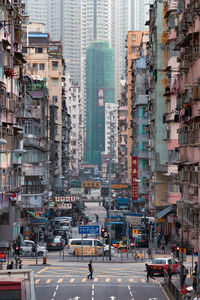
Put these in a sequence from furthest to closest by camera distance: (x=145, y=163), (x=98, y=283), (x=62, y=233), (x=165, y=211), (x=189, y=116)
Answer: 1. (x=145, y=163)
2. (x=62, y=233)
3. (x=165, y=211)
4. (x=98, y=283)
5. (x=189, y=116)

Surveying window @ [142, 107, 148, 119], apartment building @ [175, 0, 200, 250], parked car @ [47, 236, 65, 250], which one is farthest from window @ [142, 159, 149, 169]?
apartment building @ [175, 0, 200, 250]

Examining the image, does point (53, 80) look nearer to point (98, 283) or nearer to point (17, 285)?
point (98, 283)

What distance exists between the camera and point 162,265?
5150 centimetres

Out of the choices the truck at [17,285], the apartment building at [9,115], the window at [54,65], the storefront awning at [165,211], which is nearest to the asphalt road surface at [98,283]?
the apartment building at [9,115]

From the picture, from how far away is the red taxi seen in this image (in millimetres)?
51062

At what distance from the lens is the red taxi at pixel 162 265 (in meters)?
51.1

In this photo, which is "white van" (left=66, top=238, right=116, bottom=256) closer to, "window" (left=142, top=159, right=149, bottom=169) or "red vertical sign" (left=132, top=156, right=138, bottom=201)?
"red vertical sign" (left=132, top=156, right=138, bottom=201)

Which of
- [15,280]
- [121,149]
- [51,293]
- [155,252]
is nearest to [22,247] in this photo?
[155,252]

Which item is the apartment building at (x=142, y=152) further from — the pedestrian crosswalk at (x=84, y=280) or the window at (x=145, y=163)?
the pedestrian crosswalk at (x=84, y=280)

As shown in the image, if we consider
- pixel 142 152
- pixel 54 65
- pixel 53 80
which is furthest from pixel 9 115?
pixel 53 80

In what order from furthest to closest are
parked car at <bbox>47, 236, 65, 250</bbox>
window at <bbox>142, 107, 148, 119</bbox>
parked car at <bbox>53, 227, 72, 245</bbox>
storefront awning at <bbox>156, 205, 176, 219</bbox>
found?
window at <bbox>142, 107, 148, 119</bbox> → parked car at <bbox>53, 227, 72, 245</bbox> → parked car at <bbox>47, 236, 65, 250</bbox> → storefront awning at <bbox>156, 205, 176, 219</bbox>

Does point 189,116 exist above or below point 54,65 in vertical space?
below

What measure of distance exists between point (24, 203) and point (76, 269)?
19.7m

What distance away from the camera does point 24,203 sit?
245ft
